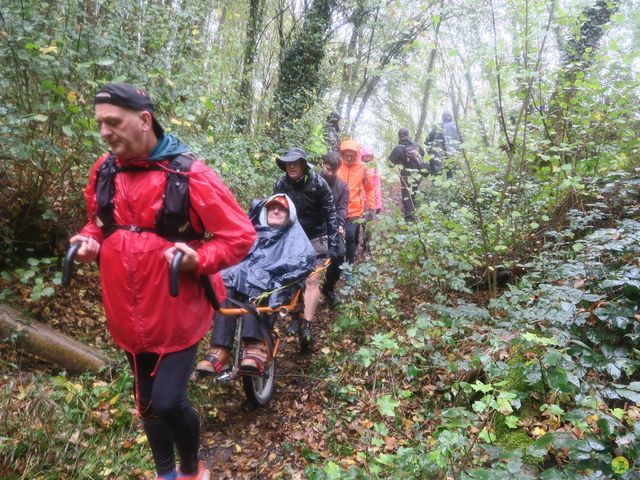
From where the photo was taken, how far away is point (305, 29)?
1166cm

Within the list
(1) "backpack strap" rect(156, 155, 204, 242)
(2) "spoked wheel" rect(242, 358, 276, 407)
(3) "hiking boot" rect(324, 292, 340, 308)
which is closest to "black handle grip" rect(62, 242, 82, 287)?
(1) "backpack strap" rect(156, 155, 204, 242)

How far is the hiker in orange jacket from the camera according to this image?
7.35m

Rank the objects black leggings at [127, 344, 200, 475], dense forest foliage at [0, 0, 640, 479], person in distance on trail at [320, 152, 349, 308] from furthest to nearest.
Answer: person in distance on trail at [320, 152, 349, 308], dense forest foliage at [0, 0, 640, 479], black leggings at [127, 344, 200, 475]

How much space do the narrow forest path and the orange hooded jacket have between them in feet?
11.0

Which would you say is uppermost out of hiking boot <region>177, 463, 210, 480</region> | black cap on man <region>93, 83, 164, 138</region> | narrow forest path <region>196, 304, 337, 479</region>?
black cap on man <region>93, 83, 164, 138</region>

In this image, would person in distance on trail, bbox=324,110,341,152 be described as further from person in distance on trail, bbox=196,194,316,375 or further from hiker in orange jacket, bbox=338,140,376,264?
person in distance on trail, bbox=196,194,316,375

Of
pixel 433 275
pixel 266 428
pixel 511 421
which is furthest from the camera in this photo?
pixel 433 275

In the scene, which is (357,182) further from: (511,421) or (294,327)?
(511,421)

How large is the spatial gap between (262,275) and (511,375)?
2.27 meters

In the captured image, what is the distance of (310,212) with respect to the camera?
17.9 feet

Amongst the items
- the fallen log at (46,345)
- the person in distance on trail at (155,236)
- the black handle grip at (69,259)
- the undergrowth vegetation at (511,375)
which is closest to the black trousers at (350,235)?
the undergrowth vegetation at (511,375)

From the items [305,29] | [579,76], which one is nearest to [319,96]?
[305,29]

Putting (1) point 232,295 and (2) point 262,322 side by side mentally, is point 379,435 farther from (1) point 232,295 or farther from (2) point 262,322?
(1) point 232,295

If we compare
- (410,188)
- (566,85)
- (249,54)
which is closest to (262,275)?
(410,188)
